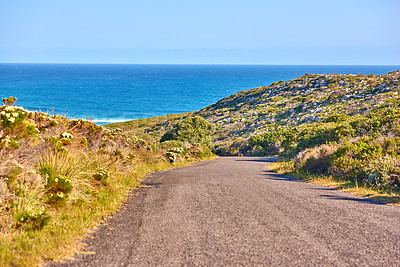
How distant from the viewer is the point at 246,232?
605 centimetres

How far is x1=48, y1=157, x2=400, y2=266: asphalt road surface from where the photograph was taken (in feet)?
16.2

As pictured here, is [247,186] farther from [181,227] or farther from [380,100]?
[380,100]

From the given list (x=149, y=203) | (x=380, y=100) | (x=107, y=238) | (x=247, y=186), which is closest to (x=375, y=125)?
(x=247, y=186)

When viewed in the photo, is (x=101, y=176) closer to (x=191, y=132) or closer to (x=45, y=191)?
(x=45, y=191)

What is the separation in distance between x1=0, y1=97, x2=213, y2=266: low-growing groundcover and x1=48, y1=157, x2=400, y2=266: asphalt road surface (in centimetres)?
42

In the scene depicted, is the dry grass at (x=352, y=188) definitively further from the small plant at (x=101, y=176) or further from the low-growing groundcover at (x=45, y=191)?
the small plant at (x=101, y=176)

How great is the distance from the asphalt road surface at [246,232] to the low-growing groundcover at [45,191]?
417 millimetres

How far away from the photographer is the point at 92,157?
1057 centimetres

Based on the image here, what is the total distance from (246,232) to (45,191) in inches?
162

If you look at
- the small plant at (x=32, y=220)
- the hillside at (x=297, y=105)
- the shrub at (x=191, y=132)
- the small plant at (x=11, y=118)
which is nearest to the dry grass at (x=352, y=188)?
the small plant at (x=32, y=220)

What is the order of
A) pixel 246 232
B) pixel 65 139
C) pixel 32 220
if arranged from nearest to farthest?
pixel 32 220 → pixel 246 232 → pixel 65 139

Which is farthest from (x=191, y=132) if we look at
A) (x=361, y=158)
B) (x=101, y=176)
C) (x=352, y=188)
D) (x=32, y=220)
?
(x=32, y=220)

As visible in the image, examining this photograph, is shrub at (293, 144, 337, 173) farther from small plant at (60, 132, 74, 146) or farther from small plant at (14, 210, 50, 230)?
small plant at (14, 210, 50, 230)

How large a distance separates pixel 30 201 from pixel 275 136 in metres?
33.3
